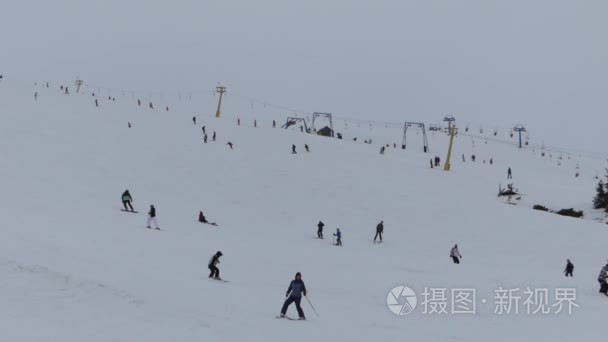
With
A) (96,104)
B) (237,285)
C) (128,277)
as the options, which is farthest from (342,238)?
(96,104)

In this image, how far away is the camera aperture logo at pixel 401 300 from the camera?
1883 cm

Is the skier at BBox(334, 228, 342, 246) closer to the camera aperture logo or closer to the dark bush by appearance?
the camera aperture logo

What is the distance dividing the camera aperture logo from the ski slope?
1.03ft

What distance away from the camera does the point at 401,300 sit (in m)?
20.0

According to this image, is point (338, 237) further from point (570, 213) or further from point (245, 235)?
point (570, 213)

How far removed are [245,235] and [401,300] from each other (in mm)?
11773

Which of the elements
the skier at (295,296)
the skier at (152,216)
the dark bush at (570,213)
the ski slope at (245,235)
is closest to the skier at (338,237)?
the ski slope at (245,235)

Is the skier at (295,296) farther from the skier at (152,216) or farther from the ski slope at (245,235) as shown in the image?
the skier at (152,216)

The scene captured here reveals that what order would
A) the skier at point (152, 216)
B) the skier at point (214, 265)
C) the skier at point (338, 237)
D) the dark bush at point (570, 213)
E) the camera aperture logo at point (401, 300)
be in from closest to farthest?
the camera aperture logo at point (401, 300)
the skier at point (214, 265)
the skier at point (152, 216)
the skier at point (338, 237)
the dark bush at point (570, 213)

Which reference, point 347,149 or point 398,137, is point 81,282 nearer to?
point 347,149

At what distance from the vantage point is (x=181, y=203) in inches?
1382

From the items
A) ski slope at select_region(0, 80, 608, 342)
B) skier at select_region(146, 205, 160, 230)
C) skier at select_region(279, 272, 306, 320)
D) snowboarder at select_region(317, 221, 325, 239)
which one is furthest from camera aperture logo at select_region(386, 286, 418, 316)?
snowboarder at select_region(317, 221, 325, 239)

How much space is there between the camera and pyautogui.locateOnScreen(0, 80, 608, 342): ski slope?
1459cm

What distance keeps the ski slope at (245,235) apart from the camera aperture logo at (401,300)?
315mm
